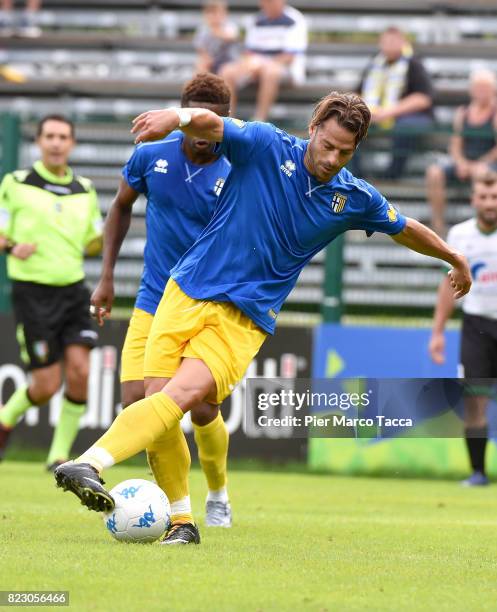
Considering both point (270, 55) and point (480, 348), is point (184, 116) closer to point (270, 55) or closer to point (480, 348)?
point (480, 348)

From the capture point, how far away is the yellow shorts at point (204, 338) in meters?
6.27

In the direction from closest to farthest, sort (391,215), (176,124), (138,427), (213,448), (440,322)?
(176,124) → (138,427) → (391,215) → (213,448) → (440,322)

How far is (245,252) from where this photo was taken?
6.29m

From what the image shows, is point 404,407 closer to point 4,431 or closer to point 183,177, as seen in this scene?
point 183,177

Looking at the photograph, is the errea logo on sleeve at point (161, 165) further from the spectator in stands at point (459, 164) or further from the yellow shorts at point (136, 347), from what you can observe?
the spectator in stands at point (459, 164)

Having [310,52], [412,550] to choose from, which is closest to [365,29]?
[310,52]

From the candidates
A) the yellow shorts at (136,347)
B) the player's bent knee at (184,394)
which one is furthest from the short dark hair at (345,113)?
the yellow shorts at (136,347)

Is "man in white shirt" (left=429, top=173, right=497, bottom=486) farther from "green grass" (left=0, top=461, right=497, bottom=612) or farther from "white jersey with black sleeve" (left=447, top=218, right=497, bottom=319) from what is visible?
"green grass" (left=0, top=461, right=497, bottom=612)

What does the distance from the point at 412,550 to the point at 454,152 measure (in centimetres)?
738

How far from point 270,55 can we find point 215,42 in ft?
2.94

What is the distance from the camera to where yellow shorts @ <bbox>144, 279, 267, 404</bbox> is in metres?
6.27

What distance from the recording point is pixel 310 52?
18.5 meters

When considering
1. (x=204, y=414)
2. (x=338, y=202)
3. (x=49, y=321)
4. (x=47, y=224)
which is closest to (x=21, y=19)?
(x=47, y=224)

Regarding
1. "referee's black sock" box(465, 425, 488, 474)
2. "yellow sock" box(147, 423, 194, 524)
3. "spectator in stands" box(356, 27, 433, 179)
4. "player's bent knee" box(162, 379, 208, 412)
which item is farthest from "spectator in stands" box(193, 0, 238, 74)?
"player's bent knee" box(162, 379, 208, 412)
